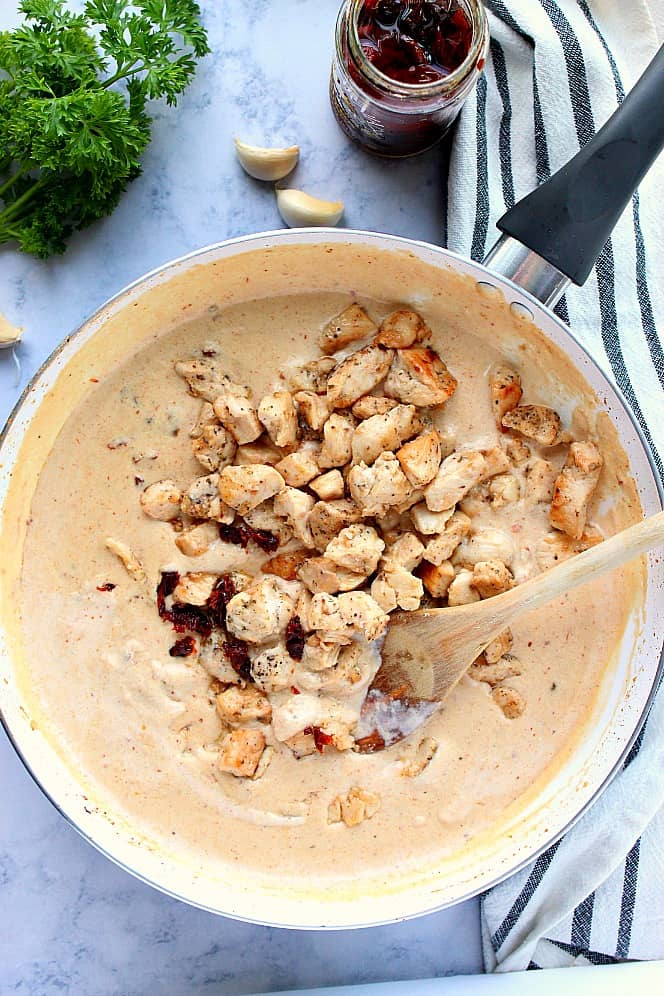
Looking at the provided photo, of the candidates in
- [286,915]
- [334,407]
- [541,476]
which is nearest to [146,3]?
[334,407]

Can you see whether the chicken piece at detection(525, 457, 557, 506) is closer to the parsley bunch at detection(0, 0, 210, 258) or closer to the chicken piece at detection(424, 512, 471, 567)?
the chicken piece at detection(424, 512, 471, 567)

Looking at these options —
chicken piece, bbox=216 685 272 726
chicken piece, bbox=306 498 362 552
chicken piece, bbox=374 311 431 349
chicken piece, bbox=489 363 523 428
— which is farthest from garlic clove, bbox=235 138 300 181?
chicken piece, bbox=216 685 272 726

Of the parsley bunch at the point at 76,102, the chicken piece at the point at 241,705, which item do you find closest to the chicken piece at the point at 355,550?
the chicken piece at the point at 241,705

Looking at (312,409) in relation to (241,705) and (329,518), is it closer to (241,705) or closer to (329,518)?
(329,518)

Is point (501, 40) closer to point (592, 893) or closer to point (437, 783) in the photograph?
point (437, 783)

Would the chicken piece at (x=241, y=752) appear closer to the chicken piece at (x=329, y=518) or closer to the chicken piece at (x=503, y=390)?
the chicken piece at (x=329, y=518)
